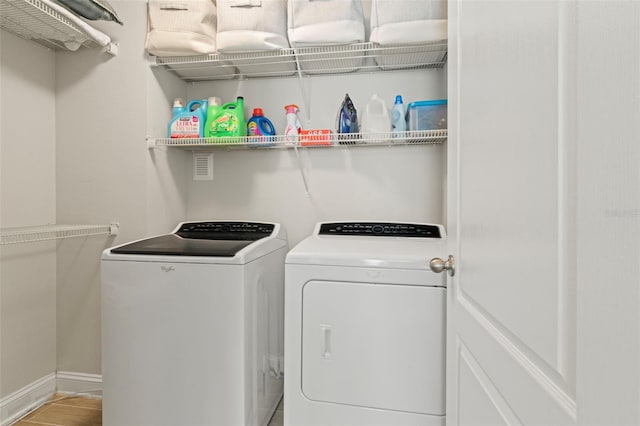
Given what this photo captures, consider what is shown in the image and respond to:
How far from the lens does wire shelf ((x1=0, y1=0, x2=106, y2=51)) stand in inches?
62.4

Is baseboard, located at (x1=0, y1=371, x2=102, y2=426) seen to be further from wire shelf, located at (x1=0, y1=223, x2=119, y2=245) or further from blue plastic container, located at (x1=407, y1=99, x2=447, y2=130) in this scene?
blue plastic container, located at (x1=407, y1=99, x2=447, y2=130)

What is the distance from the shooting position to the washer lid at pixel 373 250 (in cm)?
147

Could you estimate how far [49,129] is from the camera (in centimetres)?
209

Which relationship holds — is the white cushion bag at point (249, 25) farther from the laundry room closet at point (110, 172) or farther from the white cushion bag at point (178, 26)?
the laundry room closet at point (110, 172)

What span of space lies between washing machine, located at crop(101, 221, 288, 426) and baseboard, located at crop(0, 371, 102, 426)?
2.00ft

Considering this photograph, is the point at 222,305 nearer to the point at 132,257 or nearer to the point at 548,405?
the point at 132,257

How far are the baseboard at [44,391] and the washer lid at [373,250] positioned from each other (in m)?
1.61

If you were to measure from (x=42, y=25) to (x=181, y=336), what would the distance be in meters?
1.69

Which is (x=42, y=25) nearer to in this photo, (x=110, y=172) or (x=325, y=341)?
(x=110, y=172)

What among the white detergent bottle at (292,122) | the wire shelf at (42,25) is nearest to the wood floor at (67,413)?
the white detergent bottle at (292,122)

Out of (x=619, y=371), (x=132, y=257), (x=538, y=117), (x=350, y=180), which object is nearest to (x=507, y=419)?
(x=619, y=371)

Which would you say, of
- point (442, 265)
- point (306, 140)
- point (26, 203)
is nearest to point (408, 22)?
point (306, 140)

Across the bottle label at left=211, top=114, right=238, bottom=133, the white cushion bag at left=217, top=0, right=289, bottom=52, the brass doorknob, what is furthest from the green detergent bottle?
the brass doorknob

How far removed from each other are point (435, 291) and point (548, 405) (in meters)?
0.93
